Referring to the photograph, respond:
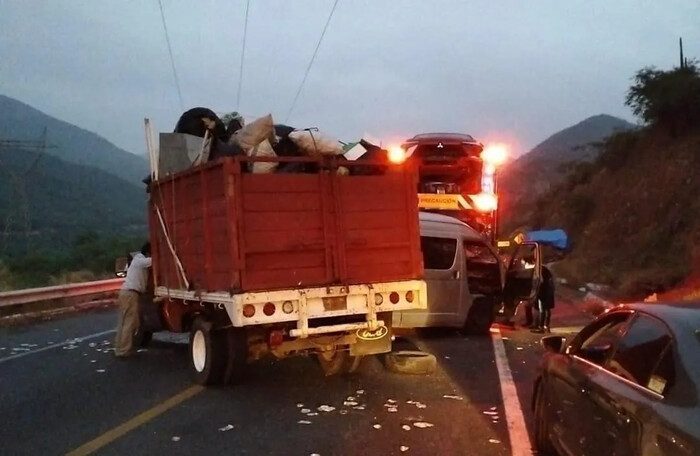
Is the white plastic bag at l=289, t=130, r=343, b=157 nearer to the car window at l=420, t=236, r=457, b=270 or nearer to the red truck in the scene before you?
the red truck

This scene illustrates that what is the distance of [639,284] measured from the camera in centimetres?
2172

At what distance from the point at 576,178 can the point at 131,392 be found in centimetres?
3971

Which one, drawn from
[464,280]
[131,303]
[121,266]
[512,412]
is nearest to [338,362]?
[512,412]

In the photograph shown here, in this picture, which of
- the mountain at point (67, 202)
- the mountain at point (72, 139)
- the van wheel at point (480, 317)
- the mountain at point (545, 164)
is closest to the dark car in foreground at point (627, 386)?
the van wheel at point (480, 317)

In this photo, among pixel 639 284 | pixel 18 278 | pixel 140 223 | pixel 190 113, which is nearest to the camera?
pixel 190 113

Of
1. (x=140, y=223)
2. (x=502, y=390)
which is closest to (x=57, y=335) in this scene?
(x=502, y=390)

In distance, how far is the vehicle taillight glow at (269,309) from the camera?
812cm

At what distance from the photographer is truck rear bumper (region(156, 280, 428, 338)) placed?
802cm

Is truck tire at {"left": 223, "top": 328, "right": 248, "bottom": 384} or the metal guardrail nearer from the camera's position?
truck tire at {"left": 223, "top": 328, "right": 248, "bottom": 384}

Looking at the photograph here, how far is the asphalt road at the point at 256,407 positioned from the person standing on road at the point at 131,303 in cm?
24

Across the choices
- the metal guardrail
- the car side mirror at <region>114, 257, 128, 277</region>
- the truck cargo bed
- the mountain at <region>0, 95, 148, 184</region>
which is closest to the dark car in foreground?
the truck cargo bed

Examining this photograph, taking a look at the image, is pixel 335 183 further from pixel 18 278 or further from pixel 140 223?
pixel 140 223

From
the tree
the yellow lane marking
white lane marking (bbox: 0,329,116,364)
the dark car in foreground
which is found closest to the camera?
the dark car in foreground

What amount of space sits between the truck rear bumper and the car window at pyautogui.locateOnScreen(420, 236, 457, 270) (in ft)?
13.3
